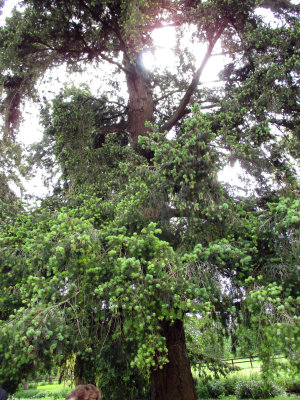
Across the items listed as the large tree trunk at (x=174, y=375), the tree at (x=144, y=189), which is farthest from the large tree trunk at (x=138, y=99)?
the large tree trunk at (x=174, y=375)

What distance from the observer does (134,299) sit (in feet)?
13.3

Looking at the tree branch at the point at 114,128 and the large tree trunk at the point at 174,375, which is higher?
the tree branch at the point at 114,128

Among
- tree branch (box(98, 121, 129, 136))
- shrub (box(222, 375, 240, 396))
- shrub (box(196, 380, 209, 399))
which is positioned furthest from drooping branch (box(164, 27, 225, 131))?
shrub (box(222, 375, 240, 396))

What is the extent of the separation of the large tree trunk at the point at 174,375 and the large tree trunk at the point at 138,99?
5.66 m

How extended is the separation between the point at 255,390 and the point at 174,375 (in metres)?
8.64

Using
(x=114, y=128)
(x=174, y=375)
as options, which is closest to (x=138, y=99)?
(x=114, y=128)

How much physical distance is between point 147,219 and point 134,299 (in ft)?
8.22

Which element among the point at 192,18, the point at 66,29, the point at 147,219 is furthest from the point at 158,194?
the point at 66,29

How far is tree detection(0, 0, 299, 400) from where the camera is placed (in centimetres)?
436

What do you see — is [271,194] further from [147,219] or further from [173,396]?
[173,396]

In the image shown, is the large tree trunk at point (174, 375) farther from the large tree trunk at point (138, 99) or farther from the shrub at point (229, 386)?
the shrub at point (229, 386)

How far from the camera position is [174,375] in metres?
6.68

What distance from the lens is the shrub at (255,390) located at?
1304cm

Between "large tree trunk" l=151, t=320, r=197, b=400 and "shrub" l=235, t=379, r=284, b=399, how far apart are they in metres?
8.19
